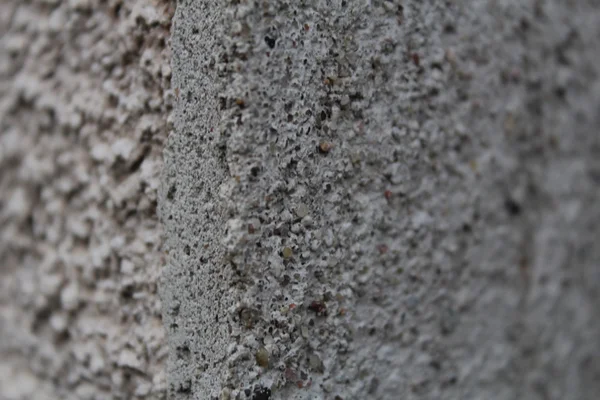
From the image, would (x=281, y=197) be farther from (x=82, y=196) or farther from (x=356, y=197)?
(x=82, y=196)

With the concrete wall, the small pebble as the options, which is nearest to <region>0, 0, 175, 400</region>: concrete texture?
the concrete wall

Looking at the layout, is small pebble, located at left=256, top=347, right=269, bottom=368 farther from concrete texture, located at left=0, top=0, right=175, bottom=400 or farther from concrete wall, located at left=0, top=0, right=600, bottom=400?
concrete texture, located at left=0, top=0, right=175, bottom=400

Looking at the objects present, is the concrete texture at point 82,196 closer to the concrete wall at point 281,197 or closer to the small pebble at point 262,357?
the concrete wall at point 281,197

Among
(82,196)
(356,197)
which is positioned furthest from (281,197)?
(82,196)

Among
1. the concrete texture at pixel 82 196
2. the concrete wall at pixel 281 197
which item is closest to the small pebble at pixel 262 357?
the concrete wall at pixel 281 197
